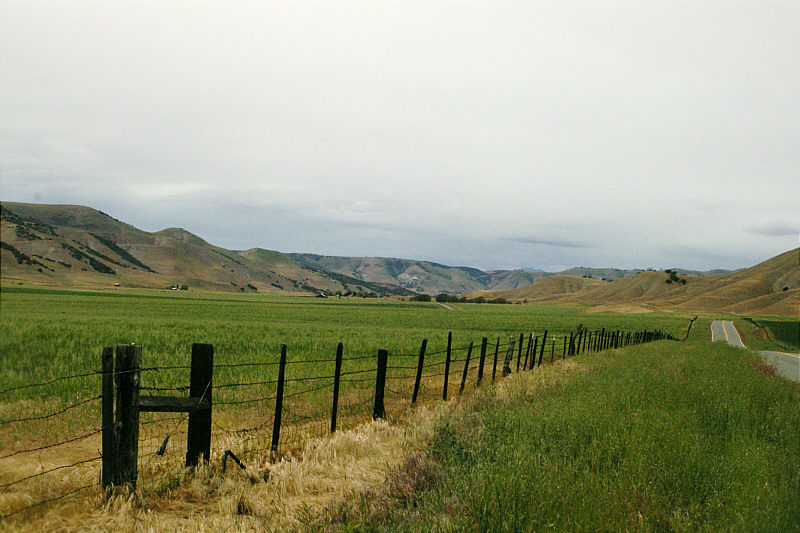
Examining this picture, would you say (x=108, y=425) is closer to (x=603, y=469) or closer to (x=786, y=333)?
(x=603, y=469)

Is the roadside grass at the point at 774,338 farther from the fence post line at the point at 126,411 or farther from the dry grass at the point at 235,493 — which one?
the fence post line at the point at 126,411

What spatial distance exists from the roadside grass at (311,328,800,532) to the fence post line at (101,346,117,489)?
270 centimetres

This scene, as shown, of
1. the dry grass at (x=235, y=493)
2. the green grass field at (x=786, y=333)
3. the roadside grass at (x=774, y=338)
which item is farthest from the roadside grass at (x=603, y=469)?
the green grass field at (x=786, y=333)

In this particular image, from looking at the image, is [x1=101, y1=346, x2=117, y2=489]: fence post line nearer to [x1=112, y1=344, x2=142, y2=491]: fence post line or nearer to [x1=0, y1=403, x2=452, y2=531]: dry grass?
[x1=112, y1=344, x2=142, y2=491]: fence post line

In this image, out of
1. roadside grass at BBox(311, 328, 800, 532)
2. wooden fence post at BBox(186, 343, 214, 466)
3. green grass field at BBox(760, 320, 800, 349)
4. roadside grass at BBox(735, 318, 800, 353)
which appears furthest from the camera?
green grass field at BBox(760, 320, 800, 349)

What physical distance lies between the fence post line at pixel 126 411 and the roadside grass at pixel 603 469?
2.60 m

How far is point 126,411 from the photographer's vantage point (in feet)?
17.4

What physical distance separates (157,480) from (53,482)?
1140mm

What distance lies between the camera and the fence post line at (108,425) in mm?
5148

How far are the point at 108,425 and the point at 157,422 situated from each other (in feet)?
15.2

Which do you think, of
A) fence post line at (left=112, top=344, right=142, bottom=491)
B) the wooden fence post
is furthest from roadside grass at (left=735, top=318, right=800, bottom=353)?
fence post line at (left=112, top=344, right=142, bottom=491)

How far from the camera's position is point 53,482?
5.41m

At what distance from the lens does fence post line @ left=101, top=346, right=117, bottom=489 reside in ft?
16.9

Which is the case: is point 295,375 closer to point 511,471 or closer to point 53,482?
point 53,482
